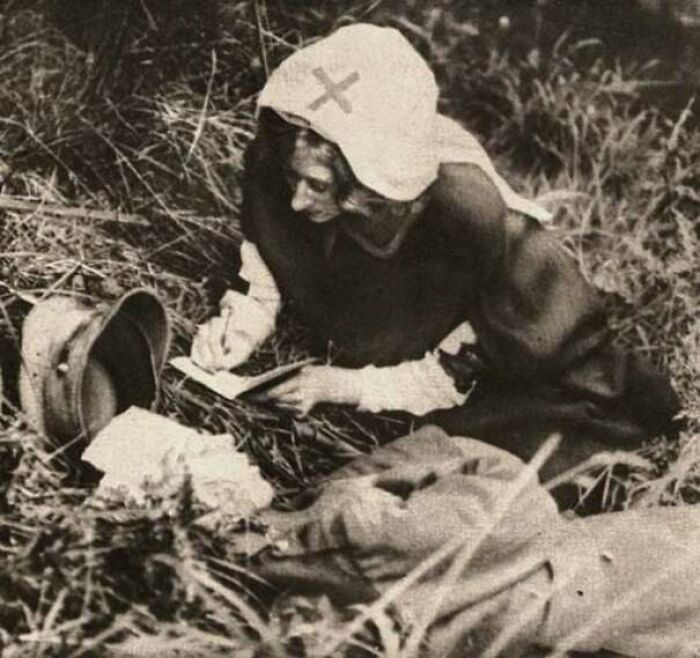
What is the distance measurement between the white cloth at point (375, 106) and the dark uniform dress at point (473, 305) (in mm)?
57

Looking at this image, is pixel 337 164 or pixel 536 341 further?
pixel 536 341

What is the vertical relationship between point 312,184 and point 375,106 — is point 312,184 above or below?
below

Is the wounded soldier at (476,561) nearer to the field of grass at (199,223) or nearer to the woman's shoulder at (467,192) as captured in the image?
the field of grass at (199,223)

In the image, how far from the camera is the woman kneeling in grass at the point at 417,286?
2.66 m

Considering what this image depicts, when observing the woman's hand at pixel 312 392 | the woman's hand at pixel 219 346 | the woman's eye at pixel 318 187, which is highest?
the woman's eye at pixel 318 187

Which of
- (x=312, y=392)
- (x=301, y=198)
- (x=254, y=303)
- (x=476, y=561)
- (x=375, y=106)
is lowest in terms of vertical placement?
(x=476, y=561)

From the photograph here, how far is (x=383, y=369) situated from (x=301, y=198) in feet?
1.23

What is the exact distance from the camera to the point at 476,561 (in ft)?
8.61

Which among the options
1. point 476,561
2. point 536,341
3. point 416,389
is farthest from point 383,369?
point 476,561

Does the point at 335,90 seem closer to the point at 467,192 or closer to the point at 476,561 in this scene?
the point at 467,192

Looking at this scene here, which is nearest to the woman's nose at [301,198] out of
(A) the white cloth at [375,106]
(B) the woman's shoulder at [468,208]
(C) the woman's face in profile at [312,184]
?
(C) the woman's face in profile at [312,184]

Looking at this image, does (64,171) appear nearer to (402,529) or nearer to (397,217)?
(397,217)

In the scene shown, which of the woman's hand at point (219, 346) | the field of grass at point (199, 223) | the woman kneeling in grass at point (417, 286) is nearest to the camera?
the field of grass at point (199, 223)

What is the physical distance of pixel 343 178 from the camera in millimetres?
2635
